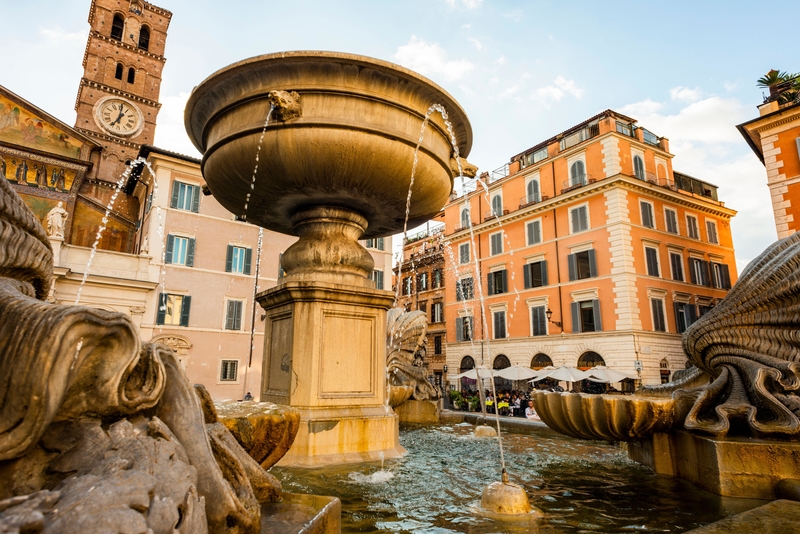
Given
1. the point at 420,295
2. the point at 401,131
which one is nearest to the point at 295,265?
the point at 401,131

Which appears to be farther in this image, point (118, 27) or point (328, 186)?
point (118, 27)

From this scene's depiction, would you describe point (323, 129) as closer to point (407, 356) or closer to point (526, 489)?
point (526, 489)

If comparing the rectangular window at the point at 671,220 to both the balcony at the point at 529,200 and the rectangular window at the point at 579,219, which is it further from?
the balcony at the point at 529,200

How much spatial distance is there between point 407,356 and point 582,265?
69.3ft

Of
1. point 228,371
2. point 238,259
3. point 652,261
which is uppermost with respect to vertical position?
point 652,261

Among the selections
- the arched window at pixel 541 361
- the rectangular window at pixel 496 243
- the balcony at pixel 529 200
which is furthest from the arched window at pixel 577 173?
the arched window at pixel 541 361

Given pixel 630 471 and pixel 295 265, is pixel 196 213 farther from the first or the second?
pixel 630 471

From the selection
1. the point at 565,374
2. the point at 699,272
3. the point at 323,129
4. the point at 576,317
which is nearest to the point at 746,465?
the point at 323,129

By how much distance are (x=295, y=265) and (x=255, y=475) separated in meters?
3.17

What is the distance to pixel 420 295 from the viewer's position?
39.2m

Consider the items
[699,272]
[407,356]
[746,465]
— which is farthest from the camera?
[699,272]

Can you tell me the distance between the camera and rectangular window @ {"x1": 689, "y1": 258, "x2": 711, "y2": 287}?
2855cm

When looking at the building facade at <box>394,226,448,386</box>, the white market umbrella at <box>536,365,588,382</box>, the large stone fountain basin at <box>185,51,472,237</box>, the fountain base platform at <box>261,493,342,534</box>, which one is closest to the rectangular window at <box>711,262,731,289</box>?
the white market umbrella at <box>536,365,588,382</box>

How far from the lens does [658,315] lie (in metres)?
25.8
